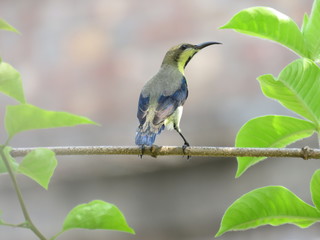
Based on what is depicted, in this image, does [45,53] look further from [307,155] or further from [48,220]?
[307,155]

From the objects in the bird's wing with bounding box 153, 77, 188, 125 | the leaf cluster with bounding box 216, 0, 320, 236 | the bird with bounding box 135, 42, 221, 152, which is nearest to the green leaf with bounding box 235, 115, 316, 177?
the leaf cluster with bounding box 216, 0, 320, 236

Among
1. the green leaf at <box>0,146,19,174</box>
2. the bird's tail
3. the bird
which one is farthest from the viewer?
the bird

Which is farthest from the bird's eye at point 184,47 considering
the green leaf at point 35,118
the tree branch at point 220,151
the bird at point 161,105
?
the green leaf at point 35,118

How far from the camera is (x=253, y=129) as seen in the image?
0.90 meters

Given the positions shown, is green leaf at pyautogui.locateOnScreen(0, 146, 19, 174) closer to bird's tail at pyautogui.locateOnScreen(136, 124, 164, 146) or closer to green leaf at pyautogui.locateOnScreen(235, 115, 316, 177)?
green leaf at pyautogui.locateOnScreen(235, 115, 316, 177)

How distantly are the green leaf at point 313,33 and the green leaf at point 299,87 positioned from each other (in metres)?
0.06

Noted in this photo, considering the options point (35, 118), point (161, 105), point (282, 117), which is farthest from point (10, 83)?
point (161, 105)

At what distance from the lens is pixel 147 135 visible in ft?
4.33

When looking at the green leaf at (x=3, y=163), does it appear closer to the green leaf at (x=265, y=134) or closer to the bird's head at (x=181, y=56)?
the green leaf at (x=265, y=134)

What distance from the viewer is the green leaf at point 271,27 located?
868mm

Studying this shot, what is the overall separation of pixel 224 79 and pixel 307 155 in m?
2.73

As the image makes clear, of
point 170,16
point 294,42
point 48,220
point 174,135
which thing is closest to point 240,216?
point 294,42

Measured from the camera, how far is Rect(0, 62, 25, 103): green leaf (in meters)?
0.65

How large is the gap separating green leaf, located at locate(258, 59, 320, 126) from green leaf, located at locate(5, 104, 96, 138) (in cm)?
26
